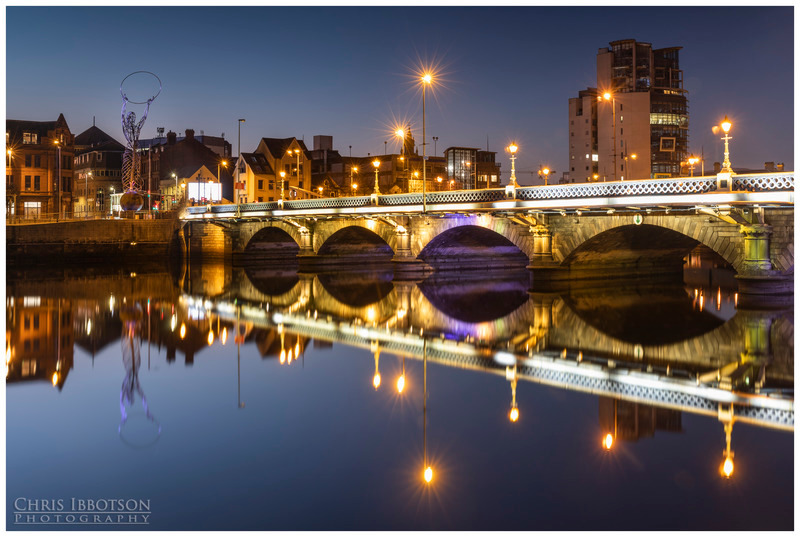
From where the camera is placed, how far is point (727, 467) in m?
10.1

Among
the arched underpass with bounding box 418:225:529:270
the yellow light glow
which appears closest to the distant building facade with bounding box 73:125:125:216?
the arched underpass with bounding box 418:225:529:270

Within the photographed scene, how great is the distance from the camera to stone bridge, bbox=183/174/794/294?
98.0ft

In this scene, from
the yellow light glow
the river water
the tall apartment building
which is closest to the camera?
the river water

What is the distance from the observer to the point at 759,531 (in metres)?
8.19

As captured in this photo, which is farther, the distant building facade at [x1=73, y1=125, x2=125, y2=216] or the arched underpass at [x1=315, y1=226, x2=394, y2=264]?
the distant building facade at [x1=73, y1=125, x2=125, y2=216]

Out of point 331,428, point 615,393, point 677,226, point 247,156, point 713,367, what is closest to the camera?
point 331,428

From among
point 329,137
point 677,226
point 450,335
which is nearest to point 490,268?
point 677,226

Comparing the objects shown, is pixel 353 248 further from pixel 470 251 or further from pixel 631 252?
pixel 631 252

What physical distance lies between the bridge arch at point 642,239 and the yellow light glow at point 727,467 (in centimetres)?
2238

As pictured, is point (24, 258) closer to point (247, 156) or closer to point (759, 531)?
point (247, 156)

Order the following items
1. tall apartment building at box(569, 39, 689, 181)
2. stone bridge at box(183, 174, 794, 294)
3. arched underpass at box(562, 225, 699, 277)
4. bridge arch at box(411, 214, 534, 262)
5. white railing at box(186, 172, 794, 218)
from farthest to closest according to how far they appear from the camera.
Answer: tall apartment building at box(569, 39, 689, 181)
bridge arch at box(411, 214, 534, 262)
arched underpass at box(562, 225, 699, 277)
stone bridge at box(183, 174, 794, 294)
white railing at box(186, 172, 794, 218)

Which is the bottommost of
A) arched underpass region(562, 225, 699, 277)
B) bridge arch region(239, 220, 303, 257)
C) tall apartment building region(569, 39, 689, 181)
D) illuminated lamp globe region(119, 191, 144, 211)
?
arched underpass region(562, 225, 699, 277)

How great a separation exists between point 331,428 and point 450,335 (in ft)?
37.1

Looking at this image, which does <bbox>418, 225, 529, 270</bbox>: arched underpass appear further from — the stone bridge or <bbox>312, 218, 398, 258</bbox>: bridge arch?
<bbox>312, 218, 398, 258</bbox>: bridge arch
